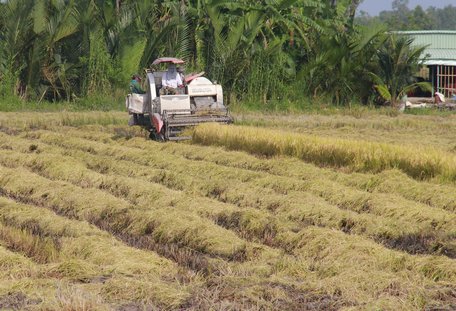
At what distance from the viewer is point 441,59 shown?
2711 centimetres

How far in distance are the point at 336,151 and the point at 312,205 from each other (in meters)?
3.14

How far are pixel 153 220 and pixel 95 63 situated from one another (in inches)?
571

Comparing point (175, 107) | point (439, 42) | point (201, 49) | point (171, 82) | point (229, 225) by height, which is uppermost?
point (439, 42)

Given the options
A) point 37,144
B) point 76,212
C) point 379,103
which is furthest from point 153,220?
point 379,103

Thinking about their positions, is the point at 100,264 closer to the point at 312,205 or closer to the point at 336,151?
the point at 312,205

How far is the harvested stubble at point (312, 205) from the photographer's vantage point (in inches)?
283

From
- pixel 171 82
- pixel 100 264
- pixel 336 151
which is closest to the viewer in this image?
pixel 100 264

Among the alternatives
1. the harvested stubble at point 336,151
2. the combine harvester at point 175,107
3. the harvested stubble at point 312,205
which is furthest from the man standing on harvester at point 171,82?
the harvested stubble at point 312,205

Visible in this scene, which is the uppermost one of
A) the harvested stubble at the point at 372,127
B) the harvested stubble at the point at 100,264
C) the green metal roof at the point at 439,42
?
the green metal roof at the point at 439,42

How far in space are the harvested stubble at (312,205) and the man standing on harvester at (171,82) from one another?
3.15 meters

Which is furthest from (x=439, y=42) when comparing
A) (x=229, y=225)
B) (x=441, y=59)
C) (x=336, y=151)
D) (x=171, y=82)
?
(x=229, y=225)

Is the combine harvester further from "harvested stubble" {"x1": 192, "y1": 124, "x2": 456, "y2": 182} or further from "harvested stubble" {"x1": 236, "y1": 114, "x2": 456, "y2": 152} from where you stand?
"harvested stubble" {"x1": 236, "y1": 114, "x2": 456, "y2": 152}

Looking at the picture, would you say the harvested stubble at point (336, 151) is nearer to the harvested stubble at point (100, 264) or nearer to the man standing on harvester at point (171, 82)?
the man standing on harvester at point (171, 82)

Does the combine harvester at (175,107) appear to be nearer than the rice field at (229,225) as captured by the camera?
No
